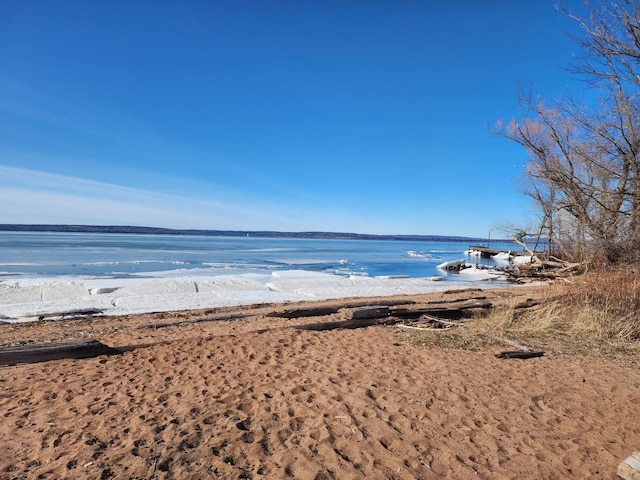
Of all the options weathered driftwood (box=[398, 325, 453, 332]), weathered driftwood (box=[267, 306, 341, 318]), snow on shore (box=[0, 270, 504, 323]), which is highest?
weathered driftwood (box=[398, 325, 453, 332])

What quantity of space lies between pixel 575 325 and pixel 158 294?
13269mm

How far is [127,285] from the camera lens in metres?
17.1

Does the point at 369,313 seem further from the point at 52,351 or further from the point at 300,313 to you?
the point at 52,351

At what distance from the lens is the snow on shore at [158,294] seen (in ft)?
40.4

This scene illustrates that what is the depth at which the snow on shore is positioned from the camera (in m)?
12.3

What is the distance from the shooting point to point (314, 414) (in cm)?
449

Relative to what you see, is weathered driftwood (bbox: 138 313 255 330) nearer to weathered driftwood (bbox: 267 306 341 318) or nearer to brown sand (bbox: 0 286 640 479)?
weathered driftwood (bbox: 267 306 341 318)

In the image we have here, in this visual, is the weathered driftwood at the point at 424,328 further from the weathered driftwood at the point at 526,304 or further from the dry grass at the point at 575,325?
the weathered driftwood at the point at 526,304

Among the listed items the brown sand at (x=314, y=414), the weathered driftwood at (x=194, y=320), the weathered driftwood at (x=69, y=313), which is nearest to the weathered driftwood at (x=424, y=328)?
the brown sand at (x=314, y=414)

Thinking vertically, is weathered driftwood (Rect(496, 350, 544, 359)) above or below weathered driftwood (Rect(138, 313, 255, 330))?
above

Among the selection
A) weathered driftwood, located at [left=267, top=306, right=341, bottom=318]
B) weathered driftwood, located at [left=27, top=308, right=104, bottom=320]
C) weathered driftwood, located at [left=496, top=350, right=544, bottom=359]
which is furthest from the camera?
weathered driftwood, located at [left=27, top=308, right=104, bottom=320]

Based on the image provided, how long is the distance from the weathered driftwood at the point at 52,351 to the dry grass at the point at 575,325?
568cm

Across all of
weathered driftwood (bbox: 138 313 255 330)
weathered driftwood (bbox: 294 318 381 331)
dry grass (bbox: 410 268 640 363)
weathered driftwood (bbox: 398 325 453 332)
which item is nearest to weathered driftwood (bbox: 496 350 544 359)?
dry grass (bbox: 410 268 640 363)

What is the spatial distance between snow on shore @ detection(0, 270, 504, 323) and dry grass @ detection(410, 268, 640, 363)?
7587 millimetres
